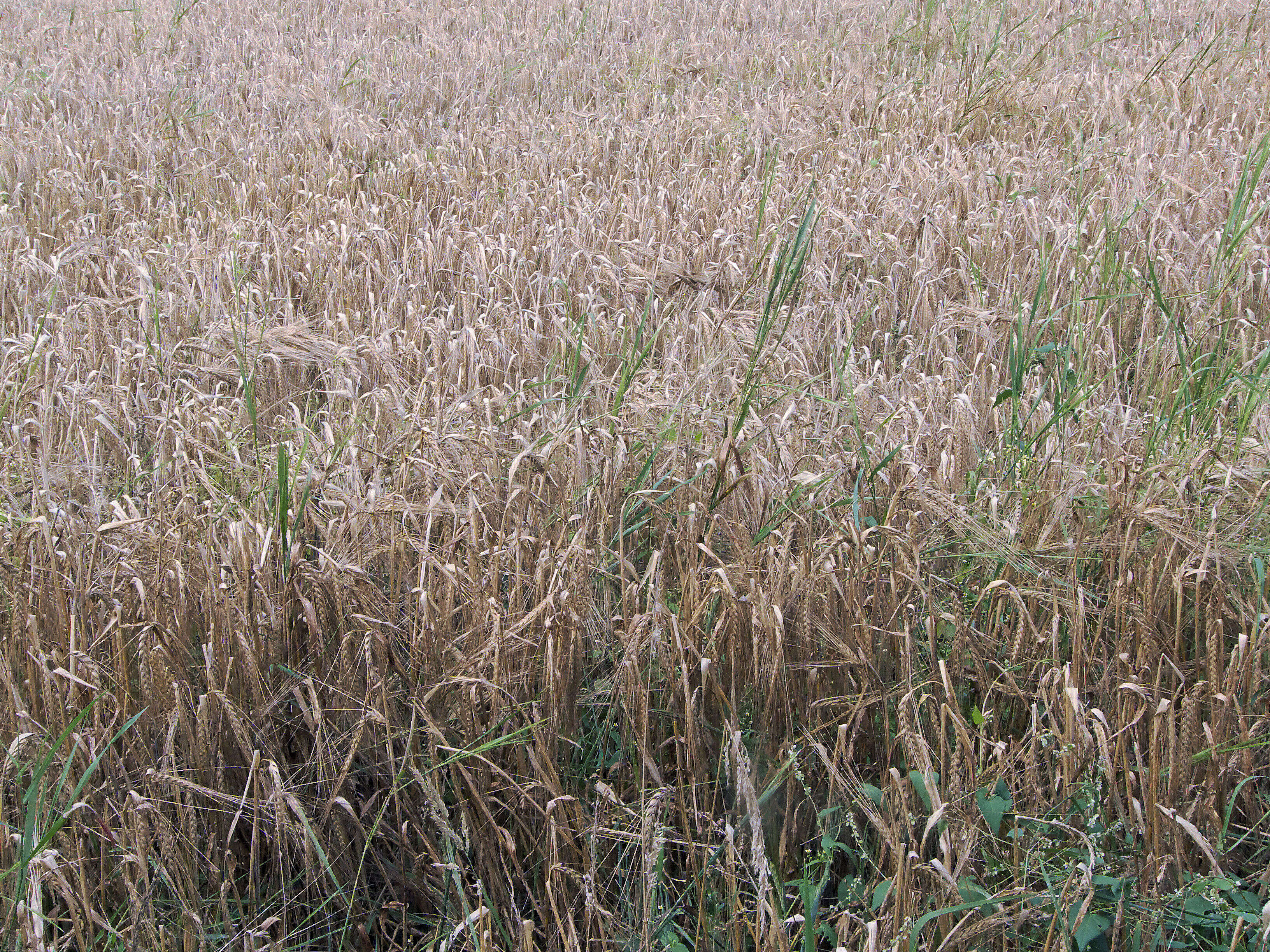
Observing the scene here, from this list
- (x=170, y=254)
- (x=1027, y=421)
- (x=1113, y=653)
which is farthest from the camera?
(x=170, y=254)

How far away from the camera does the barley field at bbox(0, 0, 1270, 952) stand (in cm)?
117

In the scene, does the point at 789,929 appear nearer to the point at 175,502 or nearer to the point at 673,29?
the point at 175,502

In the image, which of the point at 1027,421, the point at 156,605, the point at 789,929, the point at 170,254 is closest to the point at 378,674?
the point at 156,605

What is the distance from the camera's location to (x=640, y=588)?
154 centimetres

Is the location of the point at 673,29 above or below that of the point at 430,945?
above

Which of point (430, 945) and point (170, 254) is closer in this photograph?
point (430, 945)

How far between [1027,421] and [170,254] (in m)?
2.60

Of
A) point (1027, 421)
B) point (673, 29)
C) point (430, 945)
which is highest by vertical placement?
point (673, 29)

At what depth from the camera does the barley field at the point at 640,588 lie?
1175 mm

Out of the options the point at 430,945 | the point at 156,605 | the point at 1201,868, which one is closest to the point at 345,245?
the point at 156,605

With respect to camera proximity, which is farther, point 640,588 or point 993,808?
point 640,588

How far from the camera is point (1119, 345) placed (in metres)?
2.55

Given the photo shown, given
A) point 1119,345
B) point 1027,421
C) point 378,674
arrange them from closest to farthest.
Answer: point 378,674 < point 1027,421 < point 1119,345

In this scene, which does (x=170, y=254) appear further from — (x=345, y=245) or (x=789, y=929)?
(x=789, y=929)
